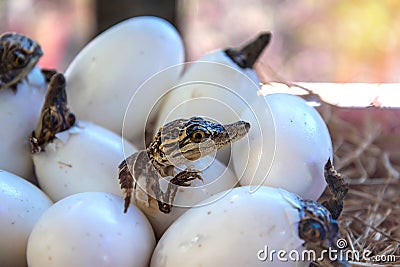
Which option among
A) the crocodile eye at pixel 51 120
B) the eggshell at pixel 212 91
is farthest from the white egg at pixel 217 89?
the crocodile eye at pixel 51 120

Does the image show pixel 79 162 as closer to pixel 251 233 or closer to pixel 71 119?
pixel 71 119

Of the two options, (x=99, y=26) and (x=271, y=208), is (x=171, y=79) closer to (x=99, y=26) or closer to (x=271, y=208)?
(x=271, y=208)

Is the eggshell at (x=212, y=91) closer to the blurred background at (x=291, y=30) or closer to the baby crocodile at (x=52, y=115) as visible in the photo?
the baby crocodile at (x=52, y=115)

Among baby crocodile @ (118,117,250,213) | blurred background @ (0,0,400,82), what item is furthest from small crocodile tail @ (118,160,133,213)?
blurred background @ (0,0,400,82)

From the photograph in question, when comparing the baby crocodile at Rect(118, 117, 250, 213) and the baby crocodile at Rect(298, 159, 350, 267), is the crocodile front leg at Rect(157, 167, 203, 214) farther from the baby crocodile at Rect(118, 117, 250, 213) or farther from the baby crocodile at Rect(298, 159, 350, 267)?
the baby crocodile at Rect(298, 159, 350, 267)

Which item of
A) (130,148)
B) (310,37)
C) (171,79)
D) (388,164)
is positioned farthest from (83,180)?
(310,37)
